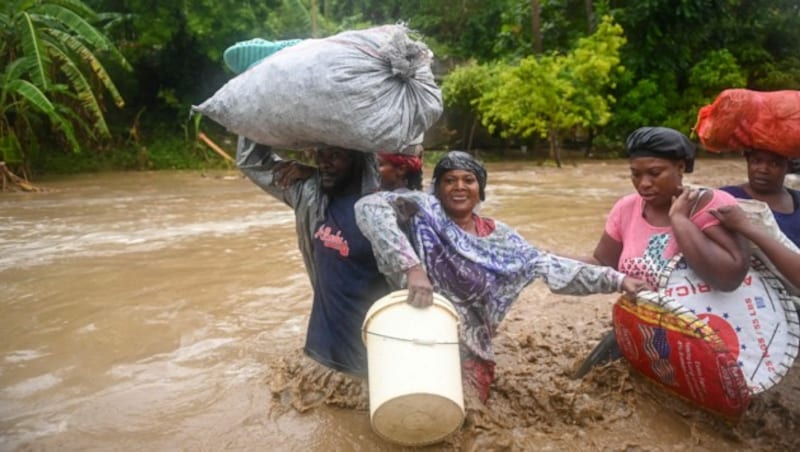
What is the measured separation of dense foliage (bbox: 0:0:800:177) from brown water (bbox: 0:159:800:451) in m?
8.94

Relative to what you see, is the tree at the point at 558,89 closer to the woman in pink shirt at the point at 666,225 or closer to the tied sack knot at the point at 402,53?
the woman in pink shirt at the point at 666,225

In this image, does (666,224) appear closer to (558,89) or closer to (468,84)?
(558,89)

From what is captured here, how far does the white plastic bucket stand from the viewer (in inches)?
77.1

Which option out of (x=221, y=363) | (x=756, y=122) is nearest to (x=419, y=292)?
(x=756, y=122)

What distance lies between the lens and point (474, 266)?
8.20ft

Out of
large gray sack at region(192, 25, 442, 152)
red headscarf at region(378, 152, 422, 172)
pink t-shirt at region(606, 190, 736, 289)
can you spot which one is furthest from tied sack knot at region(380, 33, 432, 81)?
pink t-shirt at region(606, 190, 736, 289)

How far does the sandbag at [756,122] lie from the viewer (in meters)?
2.45

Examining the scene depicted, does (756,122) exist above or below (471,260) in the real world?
above

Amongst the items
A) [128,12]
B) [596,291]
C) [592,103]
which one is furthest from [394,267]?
[128,12]

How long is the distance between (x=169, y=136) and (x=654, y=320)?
60.9 ft

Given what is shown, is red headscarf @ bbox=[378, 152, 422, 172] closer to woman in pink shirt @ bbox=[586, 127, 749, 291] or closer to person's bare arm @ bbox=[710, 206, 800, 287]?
woman in pink shirt @ bbox=[586, 127, 749, 291]

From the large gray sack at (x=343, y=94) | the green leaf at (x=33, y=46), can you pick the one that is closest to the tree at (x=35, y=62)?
the green leaf at (x=33, y=46)

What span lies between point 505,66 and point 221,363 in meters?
14.9

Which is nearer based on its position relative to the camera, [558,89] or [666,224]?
[666,224]
